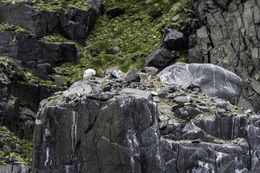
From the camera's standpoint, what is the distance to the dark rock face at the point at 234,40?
2355 centimetres

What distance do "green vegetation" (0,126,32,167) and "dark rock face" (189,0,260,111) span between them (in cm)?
1490

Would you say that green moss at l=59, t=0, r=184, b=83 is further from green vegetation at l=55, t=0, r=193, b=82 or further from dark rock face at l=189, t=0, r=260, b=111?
dark rock face at l=189, t=0, r=260, b=111

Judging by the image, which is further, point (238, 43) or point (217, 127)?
point (238, 43)

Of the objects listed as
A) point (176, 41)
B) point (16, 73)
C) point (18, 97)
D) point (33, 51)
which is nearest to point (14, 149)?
point (18, 97)

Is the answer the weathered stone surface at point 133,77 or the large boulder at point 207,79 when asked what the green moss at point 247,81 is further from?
the weathered stone surface at point 133,77

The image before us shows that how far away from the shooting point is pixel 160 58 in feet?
86.0

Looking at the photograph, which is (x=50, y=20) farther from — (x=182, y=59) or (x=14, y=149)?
(x=14, y=149)

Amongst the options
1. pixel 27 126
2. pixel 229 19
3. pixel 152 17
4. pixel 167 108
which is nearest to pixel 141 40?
pixel 152 17

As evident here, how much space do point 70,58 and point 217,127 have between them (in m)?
21.6

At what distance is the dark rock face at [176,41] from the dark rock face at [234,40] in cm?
135

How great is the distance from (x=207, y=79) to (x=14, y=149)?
1374 cm

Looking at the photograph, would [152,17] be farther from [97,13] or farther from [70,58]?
[70,58]

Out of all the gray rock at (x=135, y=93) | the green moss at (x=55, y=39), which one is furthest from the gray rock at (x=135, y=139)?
the green moss at (x=55, y=39)

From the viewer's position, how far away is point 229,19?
25266 millimetres
